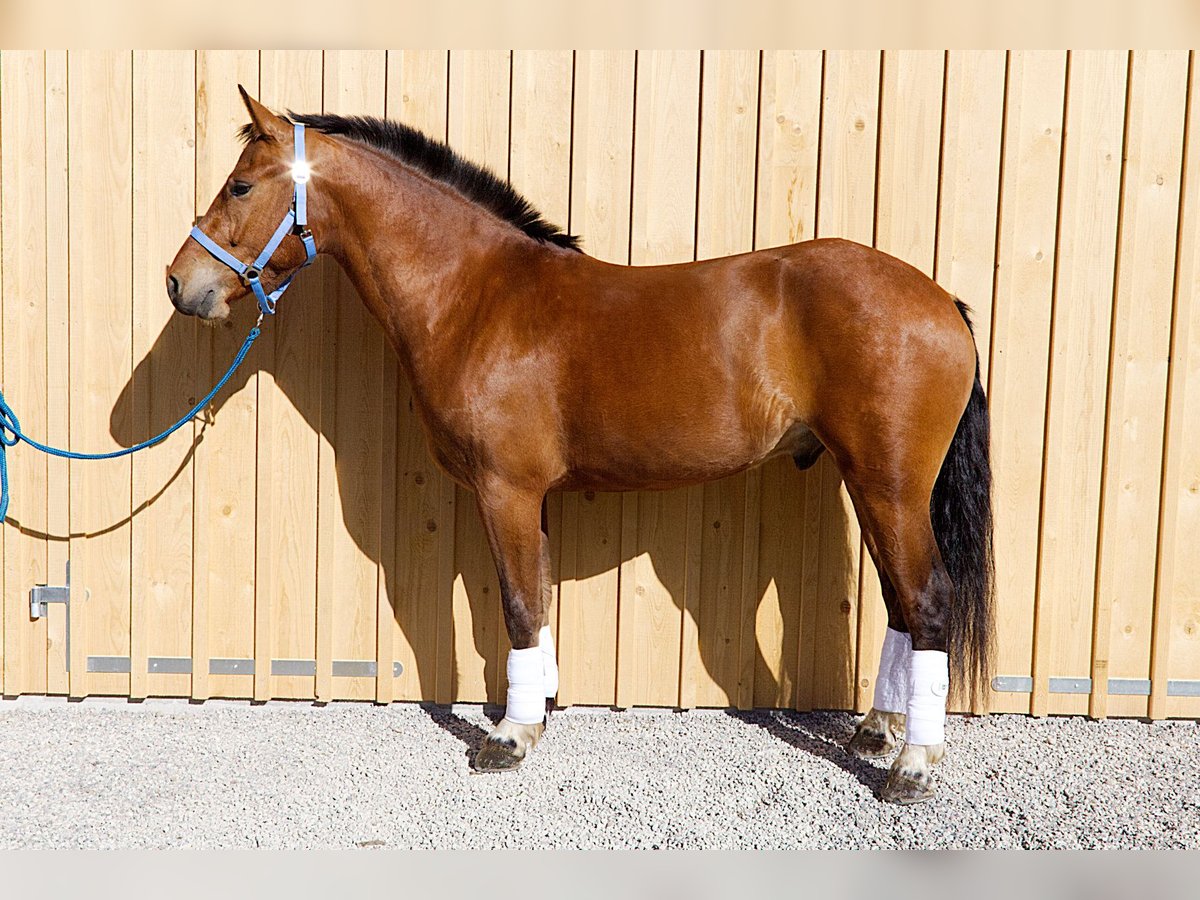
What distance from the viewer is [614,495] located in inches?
160

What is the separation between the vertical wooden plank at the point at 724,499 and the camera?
12.9ft

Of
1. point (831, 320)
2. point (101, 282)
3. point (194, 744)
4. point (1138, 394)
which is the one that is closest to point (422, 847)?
point (194, 744)

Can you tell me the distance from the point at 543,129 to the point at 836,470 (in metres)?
1.89

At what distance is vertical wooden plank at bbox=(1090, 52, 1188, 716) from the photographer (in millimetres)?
3943

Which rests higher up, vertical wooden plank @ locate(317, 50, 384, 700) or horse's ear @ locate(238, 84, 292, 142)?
horse's ear @ locate(238, 84, 292, 142)

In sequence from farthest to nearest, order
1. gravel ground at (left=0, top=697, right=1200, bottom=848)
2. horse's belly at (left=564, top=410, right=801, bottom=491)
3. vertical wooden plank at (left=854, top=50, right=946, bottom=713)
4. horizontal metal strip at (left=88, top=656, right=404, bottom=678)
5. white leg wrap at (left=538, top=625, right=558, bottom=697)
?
1. horizontal metal strip at (left=88, top=656, right=404, bottom=678)
2. vertical wooden plank at (left=854, top=50, right=946, bottom=713)
3. white leg wrap at (left=538, top=625, right=558, bottom=697)
4. horse's belly at (left=564, top=410, right=801, bottom=491)
5. gravel ground at (left=0, top=697, right=1200, bottom=848)

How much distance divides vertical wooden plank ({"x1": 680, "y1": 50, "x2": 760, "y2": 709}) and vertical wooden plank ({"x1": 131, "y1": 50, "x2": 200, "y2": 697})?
216 cm

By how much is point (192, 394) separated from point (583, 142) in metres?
1.98

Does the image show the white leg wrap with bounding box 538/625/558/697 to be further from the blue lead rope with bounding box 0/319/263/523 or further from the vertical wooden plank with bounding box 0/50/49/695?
the vertical wooden plank with bounding box 0/50/49/695

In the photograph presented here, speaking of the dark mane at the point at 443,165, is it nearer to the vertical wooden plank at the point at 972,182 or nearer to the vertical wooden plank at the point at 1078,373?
the vertical wooden plank at the point at 972,182

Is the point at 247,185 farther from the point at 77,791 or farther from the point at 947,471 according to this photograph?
the point at 947,471

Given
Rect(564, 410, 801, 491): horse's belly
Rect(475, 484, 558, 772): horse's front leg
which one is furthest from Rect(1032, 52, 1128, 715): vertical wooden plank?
Rect(475, 484, 558, 772): horse's front leg

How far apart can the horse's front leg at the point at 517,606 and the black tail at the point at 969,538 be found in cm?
A: 150

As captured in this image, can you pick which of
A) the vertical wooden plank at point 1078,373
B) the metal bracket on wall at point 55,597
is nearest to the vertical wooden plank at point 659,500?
the vertical wooden plank at point 1078,373
